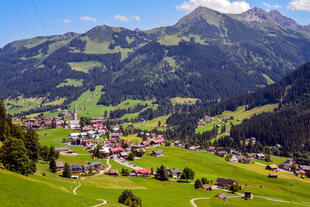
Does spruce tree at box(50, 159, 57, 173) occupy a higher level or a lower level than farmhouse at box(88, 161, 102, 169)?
higher

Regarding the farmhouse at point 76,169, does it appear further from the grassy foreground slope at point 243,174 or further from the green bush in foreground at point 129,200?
the green bush in foreground at point 129,200

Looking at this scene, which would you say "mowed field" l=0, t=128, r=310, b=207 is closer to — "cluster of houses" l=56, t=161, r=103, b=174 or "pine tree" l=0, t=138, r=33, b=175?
"pine tree" l=0, t=138, r=33, b=175

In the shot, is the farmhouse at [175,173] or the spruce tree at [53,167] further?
the farmhouse at [175,173]

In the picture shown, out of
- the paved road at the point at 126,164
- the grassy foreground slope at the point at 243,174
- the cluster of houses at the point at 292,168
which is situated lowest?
the cluster of houses at the point at 292,168

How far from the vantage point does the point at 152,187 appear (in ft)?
358

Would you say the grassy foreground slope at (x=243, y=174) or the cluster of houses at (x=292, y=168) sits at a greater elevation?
the grassy foreground slope at (x=243, y=174)

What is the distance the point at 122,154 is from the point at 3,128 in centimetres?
7721

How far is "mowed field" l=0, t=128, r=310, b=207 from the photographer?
59.8m

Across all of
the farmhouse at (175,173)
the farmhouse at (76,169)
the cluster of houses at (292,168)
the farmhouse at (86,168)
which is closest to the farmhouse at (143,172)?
the farmhouse at (175,173)

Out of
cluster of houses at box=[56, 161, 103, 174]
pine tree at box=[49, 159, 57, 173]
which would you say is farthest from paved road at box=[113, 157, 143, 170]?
pine tree at box=[49, 159, 57, 173]

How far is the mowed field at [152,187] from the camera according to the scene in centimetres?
5981

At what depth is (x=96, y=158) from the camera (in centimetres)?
15288

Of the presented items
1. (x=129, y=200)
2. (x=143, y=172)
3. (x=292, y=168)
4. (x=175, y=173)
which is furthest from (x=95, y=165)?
(x=292, y=168)

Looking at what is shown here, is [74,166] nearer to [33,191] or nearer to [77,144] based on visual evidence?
[33,191]
